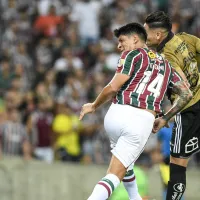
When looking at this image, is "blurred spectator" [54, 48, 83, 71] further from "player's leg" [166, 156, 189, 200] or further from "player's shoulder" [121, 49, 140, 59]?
"player's shoulder" [121, 49, 140, 59]

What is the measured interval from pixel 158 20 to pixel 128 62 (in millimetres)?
1008

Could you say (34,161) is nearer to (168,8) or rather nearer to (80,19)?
(80,19)

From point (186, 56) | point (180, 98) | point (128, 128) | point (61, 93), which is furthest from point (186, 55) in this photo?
point (61, 93)

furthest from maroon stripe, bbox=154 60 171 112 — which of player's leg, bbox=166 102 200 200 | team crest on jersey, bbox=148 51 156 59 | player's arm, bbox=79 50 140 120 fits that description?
player's leg, bbox=166 102 200 200

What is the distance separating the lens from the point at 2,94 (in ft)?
54.8

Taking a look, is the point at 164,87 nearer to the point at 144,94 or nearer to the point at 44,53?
the point at 144,94


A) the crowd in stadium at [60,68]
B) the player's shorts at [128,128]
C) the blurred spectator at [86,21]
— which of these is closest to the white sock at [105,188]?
the player's shorts at [128,128]

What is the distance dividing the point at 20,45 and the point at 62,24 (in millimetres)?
1802

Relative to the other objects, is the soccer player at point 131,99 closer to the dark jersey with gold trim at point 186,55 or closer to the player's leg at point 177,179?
the dark jersey with gold trim at point 186,55

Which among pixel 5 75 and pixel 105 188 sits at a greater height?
pixel 5 75

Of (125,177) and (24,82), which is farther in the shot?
(24,82)

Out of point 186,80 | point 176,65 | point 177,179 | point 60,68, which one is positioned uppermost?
point 176,65

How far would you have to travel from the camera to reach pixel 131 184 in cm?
950

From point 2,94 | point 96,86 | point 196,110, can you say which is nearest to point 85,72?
point 96,86
